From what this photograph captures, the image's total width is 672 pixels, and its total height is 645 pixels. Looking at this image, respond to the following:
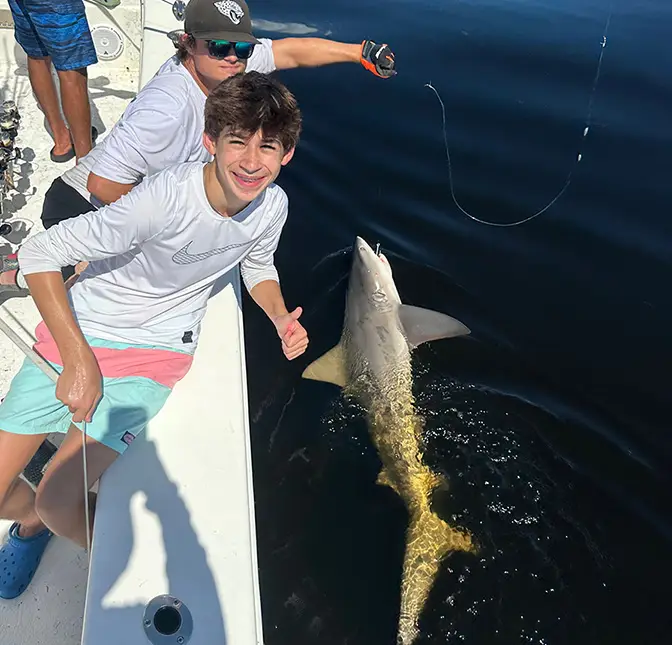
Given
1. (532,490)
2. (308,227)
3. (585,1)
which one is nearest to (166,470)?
(532,490)

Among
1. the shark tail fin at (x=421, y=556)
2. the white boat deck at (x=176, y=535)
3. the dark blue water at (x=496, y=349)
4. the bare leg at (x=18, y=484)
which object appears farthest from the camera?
the dark blue water at (x=496, y=349)

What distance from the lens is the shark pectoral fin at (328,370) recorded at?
173 inches

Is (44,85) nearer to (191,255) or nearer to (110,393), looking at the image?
(191,255)

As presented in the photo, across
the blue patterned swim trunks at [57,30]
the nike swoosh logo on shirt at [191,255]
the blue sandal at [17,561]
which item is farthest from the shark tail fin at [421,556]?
the blue patterned swim trunks at [57,30]

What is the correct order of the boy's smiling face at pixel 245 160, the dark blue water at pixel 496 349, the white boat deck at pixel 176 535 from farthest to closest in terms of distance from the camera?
the dark blue water at pixel 496 349 → the boy's smiling face at pixel 245 160 → the white boat deck at pixel 176 535

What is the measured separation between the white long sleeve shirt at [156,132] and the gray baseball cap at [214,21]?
0.86ft

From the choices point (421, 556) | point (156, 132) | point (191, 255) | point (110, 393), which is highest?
point (156, 132)

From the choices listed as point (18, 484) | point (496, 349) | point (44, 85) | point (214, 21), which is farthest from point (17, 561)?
point (44, 85)

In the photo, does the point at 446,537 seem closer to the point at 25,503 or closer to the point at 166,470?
the point at 166,470

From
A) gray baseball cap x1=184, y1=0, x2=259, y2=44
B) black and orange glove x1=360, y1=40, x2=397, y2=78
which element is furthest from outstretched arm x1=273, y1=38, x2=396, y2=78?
gray baseball cap x1=184, y1=0, x2=259, y2=44

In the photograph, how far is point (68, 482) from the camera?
2414mm

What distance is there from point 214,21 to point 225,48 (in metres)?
0.15

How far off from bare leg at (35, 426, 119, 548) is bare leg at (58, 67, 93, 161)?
3.04 meters

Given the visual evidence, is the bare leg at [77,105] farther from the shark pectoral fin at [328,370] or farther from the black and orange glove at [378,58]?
the shark pectoral fin at [328,370]
